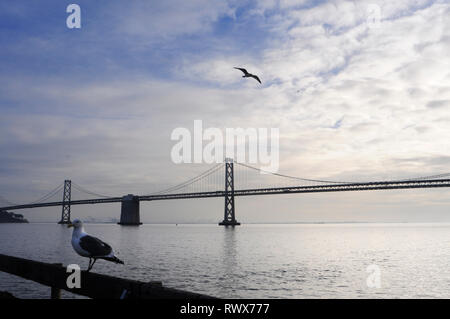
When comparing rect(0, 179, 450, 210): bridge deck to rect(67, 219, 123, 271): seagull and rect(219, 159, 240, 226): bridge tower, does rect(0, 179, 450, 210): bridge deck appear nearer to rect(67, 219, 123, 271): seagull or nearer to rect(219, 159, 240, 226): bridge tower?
rect(219, 159, 240, 226): bridge tower

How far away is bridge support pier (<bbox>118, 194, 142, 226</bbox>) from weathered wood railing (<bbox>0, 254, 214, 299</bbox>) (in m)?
116

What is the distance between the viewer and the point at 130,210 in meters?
121

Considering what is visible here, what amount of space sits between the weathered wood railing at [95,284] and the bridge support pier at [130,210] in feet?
381

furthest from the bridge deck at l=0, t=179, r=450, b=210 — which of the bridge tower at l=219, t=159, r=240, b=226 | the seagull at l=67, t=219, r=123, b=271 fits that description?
the seagull at l=67, t=219, r=123, b=271

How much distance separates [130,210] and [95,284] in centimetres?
12010

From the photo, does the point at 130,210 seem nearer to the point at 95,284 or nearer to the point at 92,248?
the point at 92,248

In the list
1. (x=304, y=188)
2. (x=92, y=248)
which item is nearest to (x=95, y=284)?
(x=92, y=248)

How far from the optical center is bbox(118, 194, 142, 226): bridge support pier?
393 ft

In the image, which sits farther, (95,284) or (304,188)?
(304,188)

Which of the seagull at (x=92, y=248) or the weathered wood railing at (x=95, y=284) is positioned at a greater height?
the seagull at (x=92, y=248)

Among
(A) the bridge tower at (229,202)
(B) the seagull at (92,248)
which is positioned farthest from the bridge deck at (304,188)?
(B) the seagull at (92,248)

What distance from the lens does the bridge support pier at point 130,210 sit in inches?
4712

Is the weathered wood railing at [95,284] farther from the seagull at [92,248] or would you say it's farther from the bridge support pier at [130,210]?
the bridge support pier at [130,210]
